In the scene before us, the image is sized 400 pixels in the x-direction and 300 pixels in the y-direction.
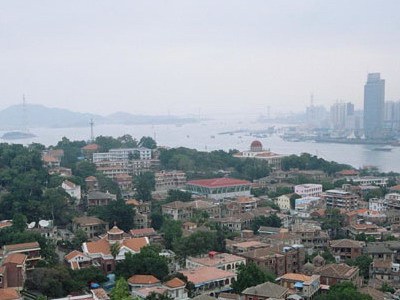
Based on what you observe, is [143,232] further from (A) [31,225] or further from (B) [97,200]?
(B) [97,200]

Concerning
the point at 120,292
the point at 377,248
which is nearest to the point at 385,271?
the point at 377,248

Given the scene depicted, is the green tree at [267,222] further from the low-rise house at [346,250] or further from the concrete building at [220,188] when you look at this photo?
the concrete building at [220,188]

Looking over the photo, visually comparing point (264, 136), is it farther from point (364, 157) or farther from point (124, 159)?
point (124, 159)

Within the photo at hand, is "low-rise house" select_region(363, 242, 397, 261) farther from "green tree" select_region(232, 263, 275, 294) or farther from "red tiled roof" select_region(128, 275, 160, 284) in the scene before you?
"red tiled roof" select_region(128, 275, 160, 284)

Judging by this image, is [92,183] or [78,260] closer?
[78,260]

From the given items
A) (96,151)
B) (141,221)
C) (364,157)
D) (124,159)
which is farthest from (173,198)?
(364,157)

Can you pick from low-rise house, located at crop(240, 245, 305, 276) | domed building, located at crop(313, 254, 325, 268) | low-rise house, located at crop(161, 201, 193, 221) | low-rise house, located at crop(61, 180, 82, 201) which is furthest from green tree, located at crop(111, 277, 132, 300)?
low-rise house, located at crop(61, 180, 82, 201)
